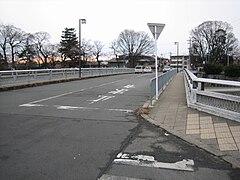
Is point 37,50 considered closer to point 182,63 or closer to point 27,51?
point 27,51

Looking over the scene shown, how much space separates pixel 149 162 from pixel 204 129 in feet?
8.41

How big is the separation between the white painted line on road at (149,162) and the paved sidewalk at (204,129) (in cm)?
77

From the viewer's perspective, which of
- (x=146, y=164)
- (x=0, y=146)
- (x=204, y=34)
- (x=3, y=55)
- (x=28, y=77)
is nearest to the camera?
(x=146, y=164)

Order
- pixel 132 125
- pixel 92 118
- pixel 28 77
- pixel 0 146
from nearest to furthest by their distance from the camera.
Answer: pixel 0 146, pixel 132 125, pixel 92 118, pixel 28 77

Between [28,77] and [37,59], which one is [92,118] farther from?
[37,59]

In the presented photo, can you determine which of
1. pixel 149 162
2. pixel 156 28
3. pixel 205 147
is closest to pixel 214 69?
pixel 156 28

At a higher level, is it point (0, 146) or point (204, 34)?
point (204, 34)

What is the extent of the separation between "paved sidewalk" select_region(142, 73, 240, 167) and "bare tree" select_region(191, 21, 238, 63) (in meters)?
66.7

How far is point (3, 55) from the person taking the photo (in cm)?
6538

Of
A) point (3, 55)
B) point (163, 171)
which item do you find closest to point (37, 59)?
point (3, 55)

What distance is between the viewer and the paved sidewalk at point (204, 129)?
559cm

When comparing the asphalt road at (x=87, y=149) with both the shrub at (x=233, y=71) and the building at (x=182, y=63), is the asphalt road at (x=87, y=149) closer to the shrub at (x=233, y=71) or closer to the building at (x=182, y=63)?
the shrub at (x=233, y=71)

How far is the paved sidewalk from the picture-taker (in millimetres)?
5594

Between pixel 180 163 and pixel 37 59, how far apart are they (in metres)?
76.1
